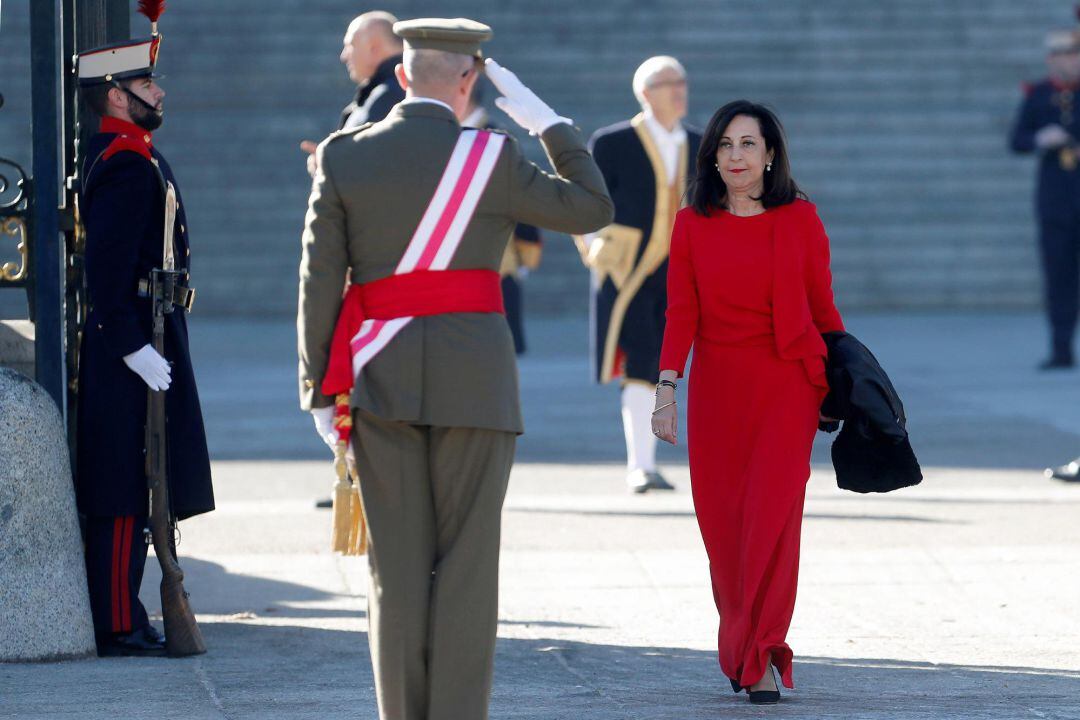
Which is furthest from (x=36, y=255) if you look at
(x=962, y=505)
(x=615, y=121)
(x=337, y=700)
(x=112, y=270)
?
(x=615, y=121)

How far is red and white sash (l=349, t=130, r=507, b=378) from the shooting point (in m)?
4.50

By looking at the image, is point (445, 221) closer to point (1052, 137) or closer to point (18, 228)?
point (18, 228)

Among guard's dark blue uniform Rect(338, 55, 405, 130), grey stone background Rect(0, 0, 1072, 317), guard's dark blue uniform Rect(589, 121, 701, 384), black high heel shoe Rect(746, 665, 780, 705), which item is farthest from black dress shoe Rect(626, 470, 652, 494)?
grey stone background Rect(0, 0, 1072, 317)

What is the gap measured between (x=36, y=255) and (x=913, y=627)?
2910mm

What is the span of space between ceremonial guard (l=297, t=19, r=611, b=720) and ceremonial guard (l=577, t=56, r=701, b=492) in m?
4.71

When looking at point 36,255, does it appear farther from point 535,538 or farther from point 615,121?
point 615,121

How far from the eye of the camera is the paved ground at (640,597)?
5.32 m

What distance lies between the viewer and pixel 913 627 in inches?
250

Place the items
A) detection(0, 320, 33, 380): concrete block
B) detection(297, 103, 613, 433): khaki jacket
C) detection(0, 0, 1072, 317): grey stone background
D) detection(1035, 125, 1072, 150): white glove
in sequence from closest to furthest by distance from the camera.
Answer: detection(297, 103, 613, 433): khaki jacket
detection(0, 320, 33, 380): concrete block
detection(1035, 125, 1072, 150): white glove
detection(0, 0, 1072, 317): grey stone background

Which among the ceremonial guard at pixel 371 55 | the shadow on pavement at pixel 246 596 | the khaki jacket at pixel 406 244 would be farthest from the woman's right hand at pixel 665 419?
the ceremonial guard at pixel 371 55

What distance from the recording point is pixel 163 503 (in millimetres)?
5844

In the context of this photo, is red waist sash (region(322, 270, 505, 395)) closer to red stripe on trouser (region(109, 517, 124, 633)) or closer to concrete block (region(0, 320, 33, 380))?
red stripe on trouser (region(109, 517, 124, 633))

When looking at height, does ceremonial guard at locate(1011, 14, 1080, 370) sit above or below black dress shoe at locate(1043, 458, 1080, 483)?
above

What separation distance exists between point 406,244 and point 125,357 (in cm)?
152
